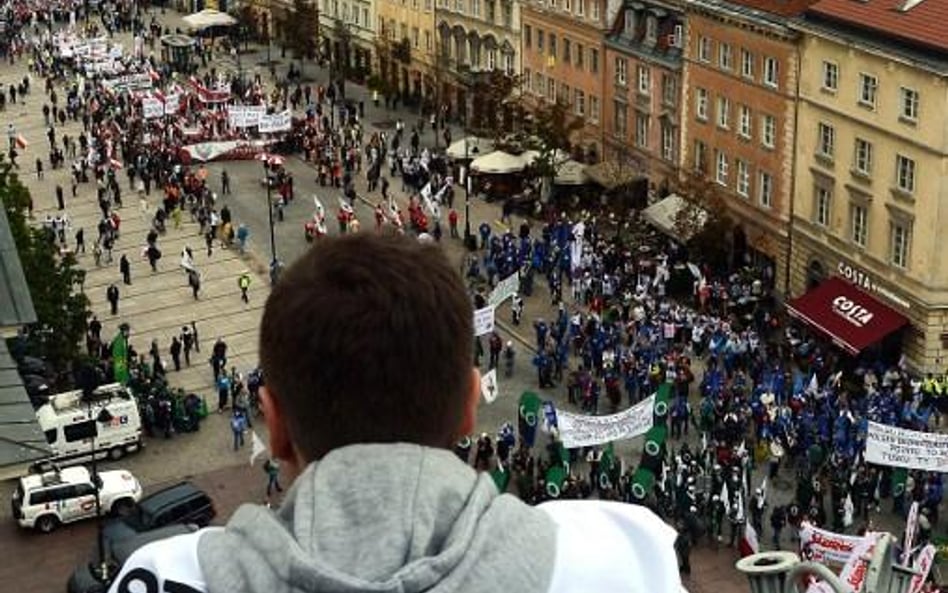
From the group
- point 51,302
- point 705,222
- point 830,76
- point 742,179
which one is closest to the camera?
point 51,302

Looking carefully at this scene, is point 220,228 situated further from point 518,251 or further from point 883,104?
point 883,104

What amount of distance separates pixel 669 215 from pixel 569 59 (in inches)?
618

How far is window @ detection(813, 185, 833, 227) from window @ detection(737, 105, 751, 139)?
218 inches

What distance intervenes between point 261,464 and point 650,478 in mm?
11836

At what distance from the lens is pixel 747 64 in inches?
2335

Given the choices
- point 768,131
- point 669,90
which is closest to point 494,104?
point 669,90

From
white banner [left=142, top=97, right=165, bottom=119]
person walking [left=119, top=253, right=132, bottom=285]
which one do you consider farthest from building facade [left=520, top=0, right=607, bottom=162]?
person walking [left=119, top=253, right=132, bottom=285]

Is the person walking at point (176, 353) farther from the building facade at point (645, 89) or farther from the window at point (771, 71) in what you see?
the building facade at point (645, 89)

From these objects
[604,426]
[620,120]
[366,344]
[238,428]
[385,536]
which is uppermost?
[366,344]

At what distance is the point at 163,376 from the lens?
1922 inches

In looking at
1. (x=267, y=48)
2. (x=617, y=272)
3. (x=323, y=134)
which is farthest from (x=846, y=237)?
(x=267, y=48)

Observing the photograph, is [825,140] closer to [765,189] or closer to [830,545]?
[765,189]

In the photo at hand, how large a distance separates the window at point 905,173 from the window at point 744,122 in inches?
405

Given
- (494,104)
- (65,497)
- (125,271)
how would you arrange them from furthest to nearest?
(494,104), (125,271), (65,497)
